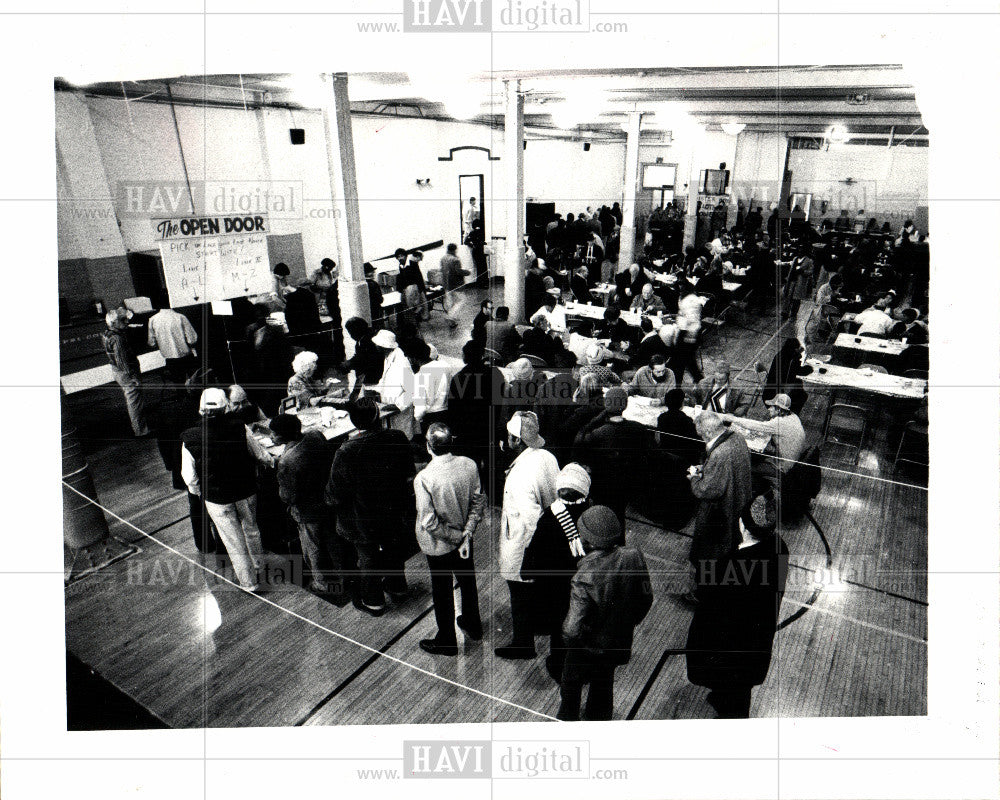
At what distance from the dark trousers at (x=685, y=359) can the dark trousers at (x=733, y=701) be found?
4.48m

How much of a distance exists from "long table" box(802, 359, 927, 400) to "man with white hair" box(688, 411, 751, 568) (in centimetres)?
308

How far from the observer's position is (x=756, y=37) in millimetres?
2275

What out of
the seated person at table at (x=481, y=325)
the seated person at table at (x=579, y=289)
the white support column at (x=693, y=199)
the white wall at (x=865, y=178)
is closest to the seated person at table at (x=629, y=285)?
the seated person at table at (x=579, y=289)

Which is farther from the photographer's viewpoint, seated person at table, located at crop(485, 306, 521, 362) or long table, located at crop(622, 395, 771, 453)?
seated person at table, located at crop(485, 306, 521, 362)

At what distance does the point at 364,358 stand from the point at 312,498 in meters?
2.56

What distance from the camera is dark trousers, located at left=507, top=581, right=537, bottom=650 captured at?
3422mm

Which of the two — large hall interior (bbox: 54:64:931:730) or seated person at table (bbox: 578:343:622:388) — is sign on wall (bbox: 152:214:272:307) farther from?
seated person at table (bbox: 578:343:622:388)

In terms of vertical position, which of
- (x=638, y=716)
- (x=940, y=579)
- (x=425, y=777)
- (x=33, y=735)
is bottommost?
(x=638, y=716)

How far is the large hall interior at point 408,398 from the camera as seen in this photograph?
11.6ft

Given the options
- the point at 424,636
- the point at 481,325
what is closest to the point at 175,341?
the point at 481,325

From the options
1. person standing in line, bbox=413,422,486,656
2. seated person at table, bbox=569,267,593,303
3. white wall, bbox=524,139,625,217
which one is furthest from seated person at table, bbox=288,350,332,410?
white wall, bbox=524,139,625,217

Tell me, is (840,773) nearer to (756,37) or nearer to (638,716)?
(638,716)

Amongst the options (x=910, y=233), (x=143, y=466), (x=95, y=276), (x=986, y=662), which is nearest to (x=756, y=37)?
(x=986, y=662)

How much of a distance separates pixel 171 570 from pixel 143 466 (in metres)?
1.86
